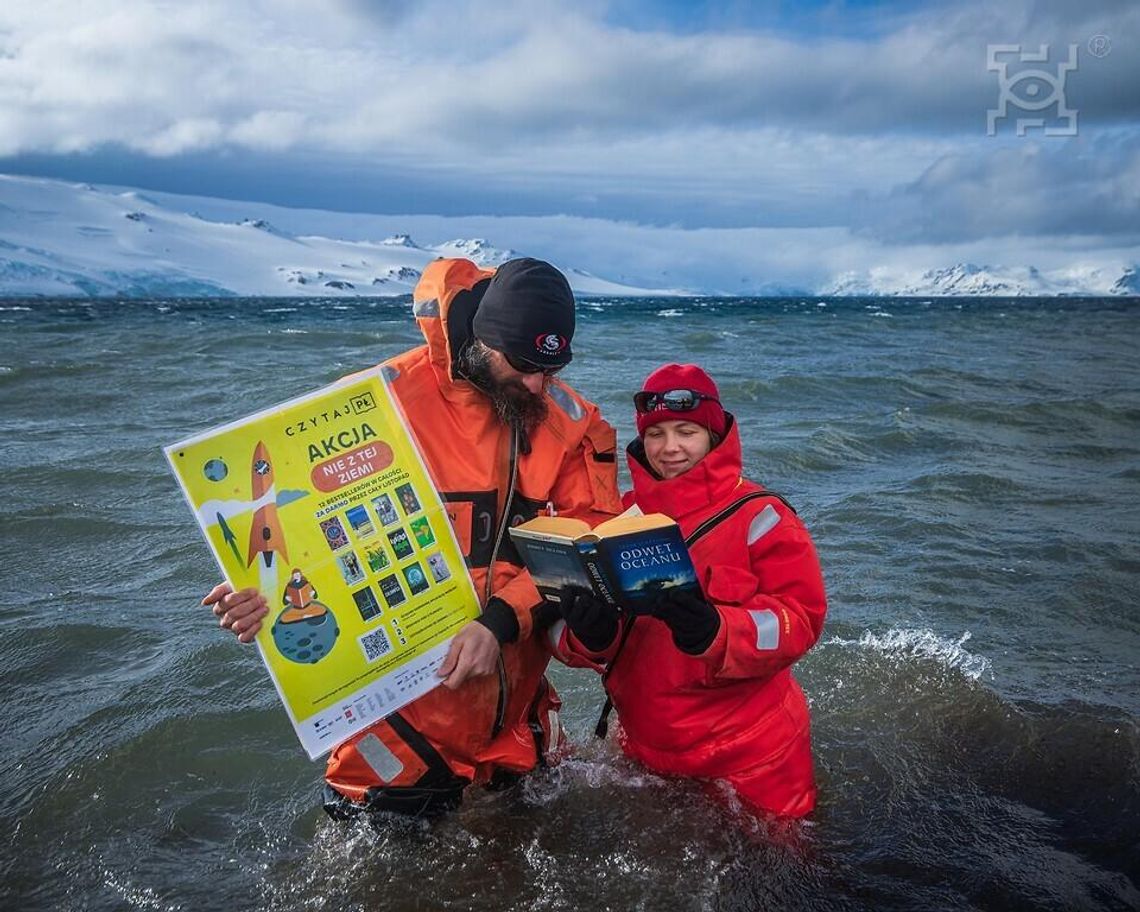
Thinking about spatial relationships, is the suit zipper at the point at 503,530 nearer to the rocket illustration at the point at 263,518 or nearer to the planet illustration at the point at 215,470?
the rocket illustration at the point at 263,518

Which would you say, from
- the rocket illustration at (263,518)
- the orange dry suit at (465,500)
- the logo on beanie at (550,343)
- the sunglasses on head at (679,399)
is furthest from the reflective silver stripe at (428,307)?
the sunglasses on head at (679,399)

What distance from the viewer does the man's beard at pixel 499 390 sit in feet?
10.6

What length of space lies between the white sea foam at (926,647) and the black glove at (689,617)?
3172 millimetres

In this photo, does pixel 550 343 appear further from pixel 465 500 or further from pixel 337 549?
pixel 337 549

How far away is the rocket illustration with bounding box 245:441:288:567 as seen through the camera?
2938 millimetres

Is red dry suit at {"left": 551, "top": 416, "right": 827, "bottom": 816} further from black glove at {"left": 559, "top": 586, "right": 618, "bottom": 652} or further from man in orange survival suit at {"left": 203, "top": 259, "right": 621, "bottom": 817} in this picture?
black glove at {"left": 559, "top": 586, "right": 618, "bottom": 652}

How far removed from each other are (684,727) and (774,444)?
337 inches

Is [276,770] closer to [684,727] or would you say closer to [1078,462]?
[684,727]

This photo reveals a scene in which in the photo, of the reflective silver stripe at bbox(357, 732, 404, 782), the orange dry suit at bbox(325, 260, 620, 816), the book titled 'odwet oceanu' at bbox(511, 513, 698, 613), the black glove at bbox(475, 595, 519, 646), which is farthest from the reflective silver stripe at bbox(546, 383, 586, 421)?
the reflective silver stripe at bbox(357, 732, 404, 782)

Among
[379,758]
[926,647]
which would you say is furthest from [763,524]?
[926,647]

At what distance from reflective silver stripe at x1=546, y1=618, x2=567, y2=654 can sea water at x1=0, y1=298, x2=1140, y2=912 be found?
→ 0.84 metres

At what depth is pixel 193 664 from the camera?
5.62m

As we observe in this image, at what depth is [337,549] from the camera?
3082 millimetres

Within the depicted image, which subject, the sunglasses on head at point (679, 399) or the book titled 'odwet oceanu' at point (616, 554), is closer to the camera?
the book titled 'odwet oceanu' at point (616, 554)
